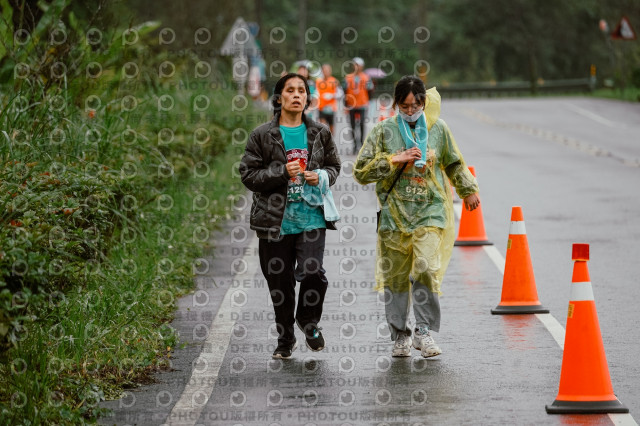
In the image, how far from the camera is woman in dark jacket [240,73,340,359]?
8359mm

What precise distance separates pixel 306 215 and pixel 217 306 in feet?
8.22

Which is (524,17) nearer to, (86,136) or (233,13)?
(233,13)

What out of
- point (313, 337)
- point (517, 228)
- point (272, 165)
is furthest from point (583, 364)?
point (517, 228)

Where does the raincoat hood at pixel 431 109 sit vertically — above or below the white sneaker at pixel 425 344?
above

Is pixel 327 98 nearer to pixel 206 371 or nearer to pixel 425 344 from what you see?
pixel 425 344

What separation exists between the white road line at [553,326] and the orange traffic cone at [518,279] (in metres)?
0.16

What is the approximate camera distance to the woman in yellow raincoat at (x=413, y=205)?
847 centimetres

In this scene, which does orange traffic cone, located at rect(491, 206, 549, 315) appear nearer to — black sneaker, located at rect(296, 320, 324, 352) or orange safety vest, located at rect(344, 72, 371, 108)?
black sneaker, located at rect(296, 320, 324, 352)

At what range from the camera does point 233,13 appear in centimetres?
4406

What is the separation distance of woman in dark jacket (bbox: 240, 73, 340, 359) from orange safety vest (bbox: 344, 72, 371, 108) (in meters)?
17.5

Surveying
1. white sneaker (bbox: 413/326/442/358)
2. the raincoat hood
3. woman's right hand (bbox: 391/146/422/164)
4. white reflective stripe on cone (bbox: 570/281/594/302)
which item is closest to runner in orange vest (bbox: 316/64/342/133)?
the raincoat hood

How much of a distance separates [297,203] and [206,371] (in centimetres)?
119

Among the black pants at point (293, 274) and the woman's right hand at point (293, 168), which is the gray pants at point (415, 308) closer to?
the black pants at point (293, 274)

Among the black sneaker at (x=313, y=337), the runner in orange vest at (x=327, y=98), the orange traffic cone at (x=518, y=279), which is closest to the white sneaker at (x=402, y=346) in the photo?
the black sneaker at (x=313, y=337)
